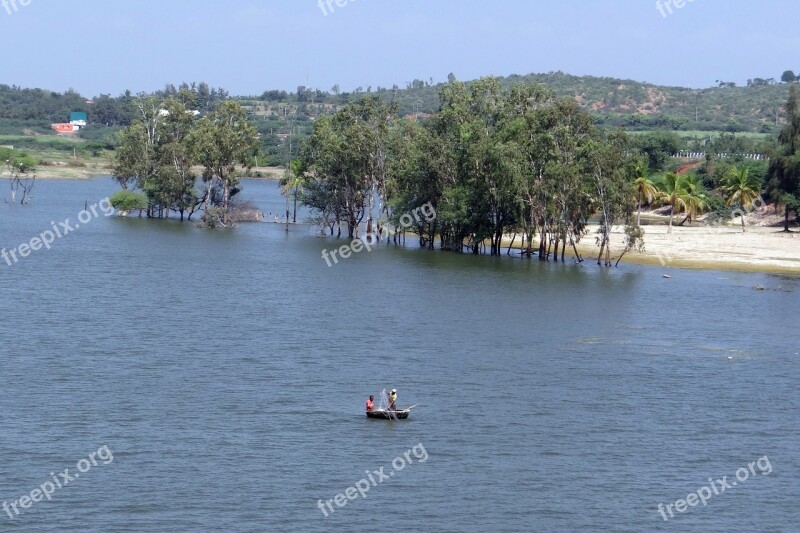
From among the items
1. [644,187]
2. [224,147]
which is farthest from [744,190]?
[224,147]

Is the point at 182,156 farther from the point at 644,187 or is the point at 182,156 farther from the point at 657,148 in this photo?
the point at 657,148

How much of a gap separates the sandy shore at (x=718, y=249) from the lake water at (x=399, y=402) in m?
12.3

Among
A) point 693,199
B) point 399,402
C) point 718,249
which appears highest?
point 693,199

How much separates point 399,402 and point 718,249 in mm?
66684

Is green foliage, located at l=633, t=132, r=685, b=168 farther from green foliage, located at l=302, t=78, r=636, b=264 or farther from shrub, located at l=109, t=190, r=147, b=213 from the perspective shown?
shrub, located at l=109, t=190, r=147, b=213

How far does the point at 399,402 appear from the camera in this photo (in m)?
49.1

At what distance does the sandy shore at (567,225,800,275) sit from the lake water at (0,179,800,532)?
12335 mm

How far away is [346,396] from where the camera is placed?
49656mm

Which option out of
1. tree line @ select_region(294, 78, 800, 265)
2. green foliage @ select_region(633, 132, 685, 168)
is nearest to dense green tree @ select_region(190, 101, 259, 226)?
tree line @ select_region(294, 78, 800, 265)

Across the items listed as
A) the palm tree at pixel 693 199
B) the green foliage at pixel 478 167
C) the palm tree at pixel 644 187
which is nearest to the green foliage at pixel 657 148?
the palm tree at pixel 644 187

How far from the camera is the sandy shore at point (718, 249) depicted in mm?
100250

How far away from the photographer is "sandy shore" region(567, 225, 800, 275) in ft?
329

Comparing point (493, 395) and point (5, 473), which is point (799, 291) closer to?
point (493, 395)

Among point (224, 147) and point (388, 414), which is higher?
point (224, 147)
